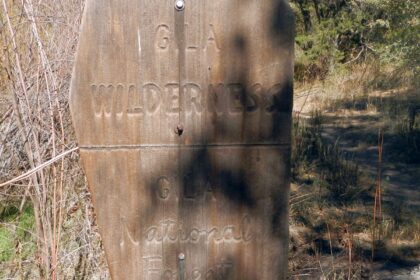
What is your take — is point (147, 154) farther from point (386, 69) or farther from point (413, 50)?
point (386, 69)

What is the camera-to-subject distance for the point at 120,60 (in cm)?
170

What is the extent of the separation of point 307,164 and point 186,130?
15.7 ft

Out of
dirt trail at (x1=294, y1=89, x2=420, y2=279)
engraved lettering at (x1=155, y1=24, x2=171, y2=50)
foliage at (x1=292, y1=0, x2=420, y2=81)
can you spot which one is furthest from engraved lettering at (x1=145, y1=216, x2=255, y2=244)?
foliage at (x1=292, y1=0, x2=420, y2=81)

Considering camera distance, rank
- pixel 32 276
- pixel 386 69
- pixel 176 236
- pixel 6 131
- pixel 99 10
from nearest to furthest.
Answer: pixel 99 10
pixel 176 236
pixel 32 276
pixel 6 131
pixel 386 69

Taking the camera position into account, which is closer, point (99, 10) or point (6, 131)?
point (99, 10)

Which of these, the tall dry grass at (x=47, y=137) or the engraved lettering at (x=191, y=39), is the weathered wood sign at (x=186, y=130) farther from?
the tall dry grass at (x=47, y=137)

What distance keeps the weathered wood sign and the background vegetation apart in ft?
1.44

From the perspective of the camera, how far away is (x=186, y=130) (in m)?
1.74

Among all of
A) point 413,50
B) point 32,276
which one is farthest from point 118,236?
point 413,50

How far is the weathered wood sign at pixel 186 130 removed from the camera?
1.70 meters

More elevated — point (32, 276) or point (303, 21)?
point (303, 21)

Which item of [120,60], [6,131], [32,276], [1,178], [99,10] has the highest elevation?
[99,10]

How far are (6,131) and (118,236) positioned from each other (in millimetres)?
2177

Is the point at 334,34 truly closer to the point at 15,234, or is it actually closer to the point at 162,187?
the point at 15,234
